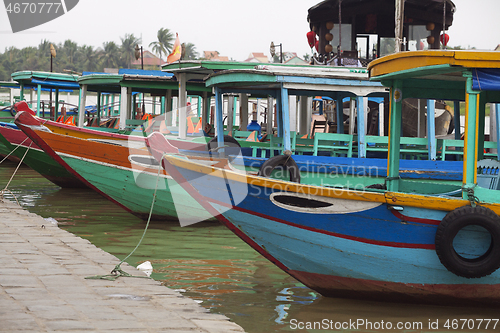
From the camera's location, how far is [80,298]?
3.81 metres

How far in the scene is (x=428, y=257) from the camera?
15.6 feet

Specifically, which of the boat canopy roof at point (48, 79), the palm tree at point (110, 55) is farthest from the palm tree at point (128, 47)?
the boat canopy roof at point (48, 79)

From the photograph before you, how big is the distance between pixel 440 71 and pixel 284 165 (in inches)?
108

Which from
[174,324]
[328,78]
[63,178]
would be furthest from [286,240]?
[63,178]

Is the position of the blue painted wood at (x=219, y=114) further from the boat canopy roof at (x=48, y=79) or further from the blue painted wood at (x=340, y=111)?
the boat canopy roof at (x=48, y=79)

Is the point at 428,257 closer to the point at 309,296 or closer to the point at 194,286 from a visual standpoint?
the point at 309,296

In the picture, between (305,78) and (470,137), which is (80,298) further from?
(305,78)

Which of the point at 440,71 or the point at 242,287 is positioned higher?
the point at 440,71

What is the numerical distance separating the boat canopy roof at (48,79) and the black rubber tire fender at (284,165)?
1283cm

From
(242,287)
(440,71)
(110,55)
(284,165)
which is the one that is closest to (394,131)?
(440,71)

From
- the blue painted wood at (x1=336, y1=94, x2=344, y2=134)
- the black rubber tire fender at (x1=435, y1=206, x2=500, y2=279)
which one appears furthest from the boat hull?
the blue painted wood at (x1=336, y1=94, x2=344, y2=134)

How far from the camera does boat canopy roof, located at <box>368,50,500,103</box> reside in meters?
4.51

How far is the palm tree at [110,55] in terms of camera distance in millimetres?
87812

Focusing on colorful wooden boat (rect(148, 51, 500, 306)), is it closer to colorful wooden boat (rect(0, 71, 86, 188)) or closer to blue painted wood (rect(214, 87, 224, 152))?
blue painted wood (rect(214, 87, 224, 152))
